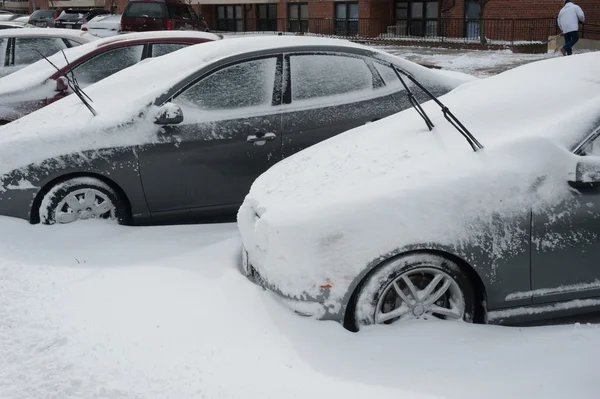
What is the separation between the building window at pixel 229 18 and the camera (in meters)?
37.8

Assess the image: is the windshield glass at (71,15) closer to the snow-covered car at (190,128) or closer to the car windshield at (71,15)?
the car windshield at (71,15)

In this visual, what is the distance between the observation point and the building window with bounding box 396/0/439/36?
27.5m

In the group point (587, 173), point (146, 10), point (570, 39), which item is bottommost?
point (587, 173)

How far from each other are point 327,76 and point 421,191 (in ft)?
8.91

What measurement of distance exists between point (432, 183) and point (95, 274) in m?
2.34

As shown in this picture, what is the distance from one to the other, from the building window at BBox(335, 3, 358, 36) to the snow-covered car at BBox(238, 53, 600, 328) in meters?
27.0

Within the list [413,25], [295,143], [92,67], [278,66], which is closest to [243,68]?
[278,66]

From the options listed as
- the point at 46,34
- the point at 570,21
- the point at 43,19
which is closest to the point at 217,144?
the point at 46,34

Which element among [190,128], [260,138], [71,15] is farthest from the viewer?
[71,15]

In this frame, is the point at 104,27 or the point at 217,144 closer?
the point at 217,144

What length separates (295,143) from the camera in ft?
19.3

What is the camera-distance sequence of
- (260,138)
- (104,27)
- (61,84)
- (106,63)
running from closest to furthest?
(260,138) → (61,84) → (106,63) → (104,27)

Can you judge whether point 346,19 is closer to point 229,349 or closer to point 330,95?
point 330,95

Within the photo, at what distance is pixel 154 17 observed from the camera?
72.0ft
